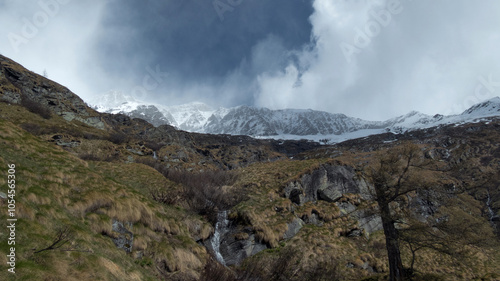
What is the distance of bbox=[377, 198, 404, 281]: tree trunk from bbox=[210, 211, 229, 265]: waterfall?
10770 mm

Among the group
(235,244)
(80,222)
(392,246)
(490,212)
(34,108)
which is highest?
(34,108)

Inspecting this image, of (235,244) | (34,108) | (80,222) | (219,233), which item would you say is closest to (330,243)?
(235,244)

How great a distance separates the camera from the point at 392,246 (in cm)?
1390

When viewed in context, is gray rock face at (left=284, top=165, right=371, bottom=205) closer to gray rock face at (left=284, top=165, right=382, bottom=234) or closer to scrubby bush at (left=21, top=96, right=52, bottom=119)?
gray rock face at (left=284, top=165, right=382, bottom=234)

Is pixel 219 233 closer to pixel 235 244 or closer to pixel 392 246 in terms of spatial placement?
pixel 235 244

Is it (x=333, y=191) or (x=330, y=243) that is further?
(x=333, y=191)

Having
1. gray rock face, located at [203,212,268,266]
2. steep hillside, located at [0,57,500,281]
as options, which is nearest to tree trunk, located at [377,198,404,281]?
steep hillside, located at [0,57,500,281]

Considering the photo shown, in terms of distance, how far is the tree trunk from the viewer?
13.7 meters

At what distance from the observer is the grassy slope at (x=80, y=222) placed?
20.4ft

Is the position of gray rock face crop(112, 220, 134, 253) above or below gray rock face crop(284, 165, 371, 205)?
below

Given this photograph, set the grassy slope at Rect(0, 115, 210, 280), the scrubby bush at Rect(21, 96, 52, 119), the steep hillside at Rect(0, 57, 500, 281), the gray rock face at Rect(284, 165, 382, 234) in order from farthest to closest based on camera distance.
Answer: the scrubby bush at Rect(21, 96, 52, 119) → the gray rock face at Rect(284, 165, 382, 234) → the steep hillside at Rect(0, 57, 500, 281) → the grassy slope at Rect(0, 115, 210, 280)

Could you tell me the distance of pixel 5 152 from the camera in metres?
10.7

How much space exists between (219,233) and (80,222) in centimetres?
1087

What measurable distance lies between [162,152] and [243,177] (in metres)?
45.6
